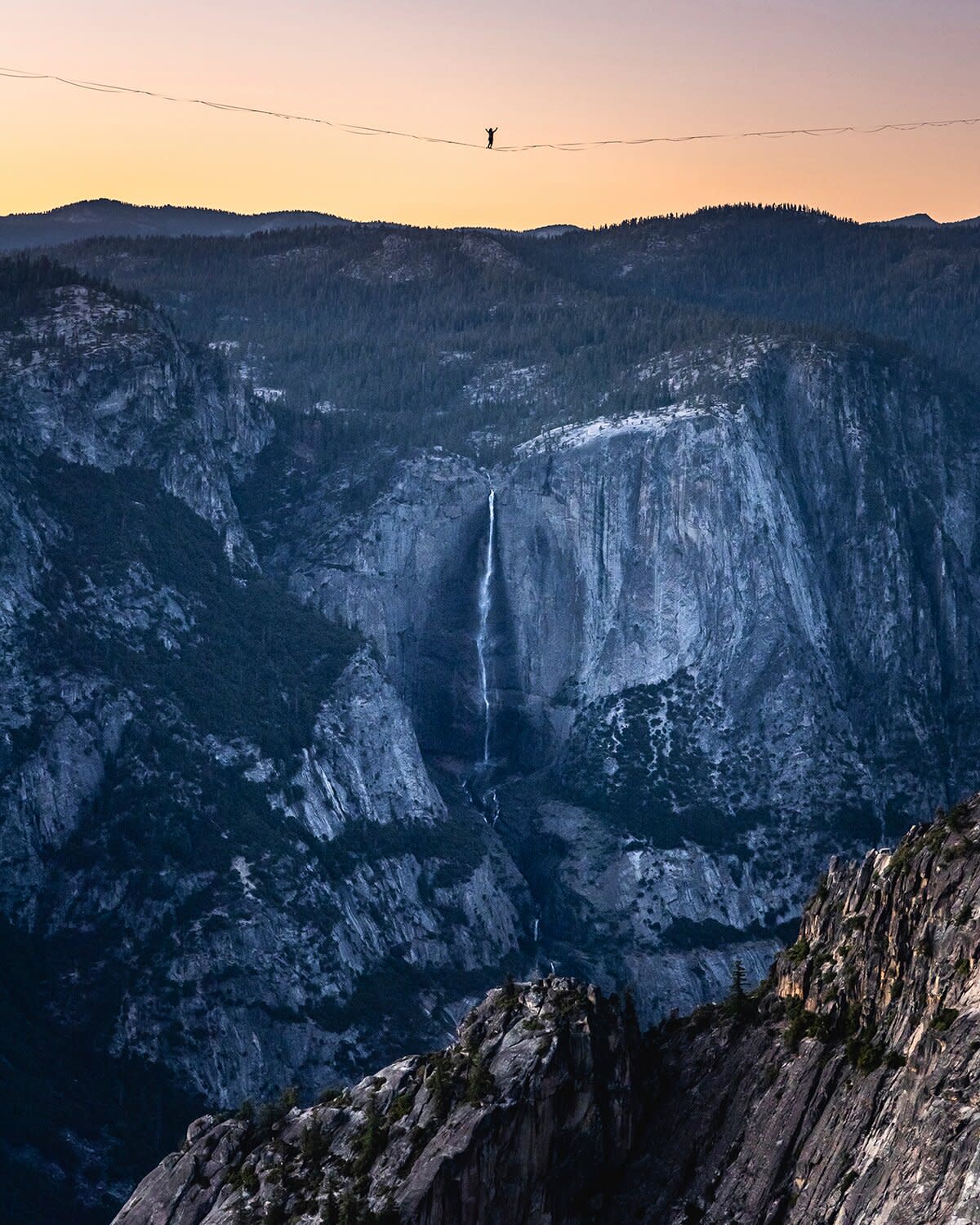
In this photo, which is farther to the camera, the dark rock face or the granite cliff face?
the dark rock face

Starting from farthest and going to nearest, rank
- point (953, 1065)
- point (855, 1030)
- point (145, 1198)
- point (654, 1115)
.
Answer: point (145, 1198) < point (654, 1115) < point (855, 1030) < point (953, 1065)

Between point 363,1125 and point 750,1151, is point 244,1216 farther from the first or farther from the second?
point 750,1151

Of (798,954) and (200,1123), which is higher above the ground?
(798,954)

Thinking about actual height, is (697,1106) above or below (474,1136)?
Result: above

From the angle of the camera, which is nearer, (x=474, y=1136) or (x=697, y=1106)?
(x=474, y=1136)

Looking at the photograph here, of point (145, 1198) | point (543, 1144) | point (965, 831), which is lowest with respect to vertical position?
point (145, 1198)

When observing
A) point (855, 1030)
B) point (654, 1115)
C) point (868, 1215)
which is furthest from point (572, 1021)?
point (868, 1215)

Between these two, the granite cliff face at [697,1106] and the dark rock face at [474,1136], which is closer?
the granite cliff face at [697,1106]

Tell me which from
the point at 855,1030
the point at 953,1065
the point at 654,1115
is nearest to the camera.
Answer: the point at 953,1065
